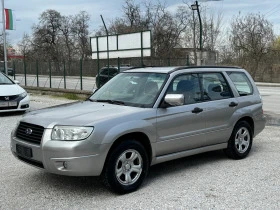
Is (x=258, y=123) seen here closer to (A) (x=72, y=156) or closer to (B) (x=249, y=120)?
(B) (x=249, y=120)

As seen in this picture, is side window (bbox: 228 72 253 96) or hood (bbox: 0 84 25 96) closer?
side window (bbox: 228 72 253 96)

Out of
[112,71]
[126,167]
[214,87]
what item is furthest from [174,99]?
[112,71]

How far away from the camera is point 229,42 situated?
1609 inches

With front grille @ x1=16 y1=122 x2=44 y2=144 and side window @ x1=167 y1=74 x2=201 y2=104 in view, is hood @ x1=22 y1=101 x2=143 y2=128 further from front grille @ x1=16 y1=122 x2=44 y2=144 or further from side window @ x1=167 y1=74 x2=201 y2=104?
side window @ x1=167 y1=74 x2=201 y2=104

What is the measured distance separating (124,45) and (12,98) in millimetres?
8448

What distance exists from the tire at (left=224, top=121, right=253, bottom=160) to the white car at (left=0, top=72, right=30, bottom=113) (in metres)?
7.54

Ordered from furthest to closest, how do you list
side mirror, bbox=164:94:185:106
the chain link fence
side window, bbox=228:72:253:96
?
the chain link fence → side window, bbox=228:72:253:96 → side mirror, bbox=164:94:185:106

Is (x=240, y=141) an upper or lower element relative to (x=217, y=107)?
lower

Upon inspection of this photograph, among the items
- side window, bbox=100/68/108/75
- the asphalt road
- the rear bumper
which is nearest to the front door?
the asphalt road

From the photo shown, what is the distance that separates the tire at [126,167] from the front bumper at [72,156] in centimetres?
13

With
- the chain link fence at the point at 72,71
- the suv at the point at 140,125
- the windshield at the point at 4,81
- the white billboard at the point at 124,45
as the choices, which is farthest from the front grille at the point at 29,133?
the chain link fence at the point at 72,71

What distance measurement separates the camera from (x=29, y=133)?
487 cm

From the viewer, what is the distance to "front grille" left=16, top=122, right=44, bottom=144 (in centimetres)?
472

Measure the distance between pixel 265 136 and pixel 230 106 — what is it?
9.03 feet
